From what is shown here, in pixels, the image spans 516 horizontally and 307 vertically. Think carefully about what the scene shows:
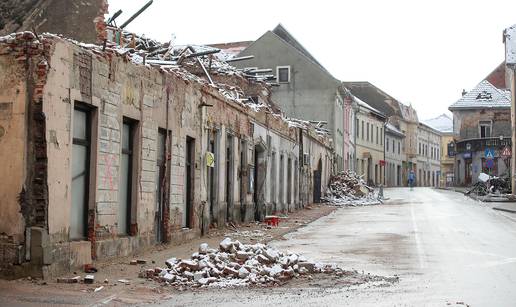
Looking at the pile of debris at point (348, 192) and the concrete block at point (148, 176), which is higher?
the concrete block at point (148, 176)

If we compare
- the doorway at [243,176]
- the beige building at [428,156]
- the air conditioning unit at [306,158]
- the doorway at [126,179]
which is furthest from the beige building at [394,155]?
the doorway at [126,179]

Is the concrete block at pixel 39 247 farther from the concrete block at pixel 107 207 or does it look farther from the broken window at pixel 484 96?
the broken window at pixel 484 96

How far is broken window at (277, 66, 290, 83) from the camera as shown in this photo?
49406 millimetres

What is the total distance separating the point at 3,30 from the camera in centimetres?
1368

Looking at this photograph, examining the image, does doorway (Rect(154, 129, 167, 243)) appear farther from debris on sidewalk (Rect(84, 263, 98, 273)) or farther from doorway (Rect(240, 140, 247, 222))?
doorway (Rect(240, 140, 247, 222))

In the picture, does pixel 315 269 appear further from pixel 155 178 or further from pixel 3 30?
pixel 3 30

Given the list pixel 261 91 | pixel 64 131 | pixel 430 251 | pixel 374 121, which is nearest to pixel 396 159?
pixel 374 121

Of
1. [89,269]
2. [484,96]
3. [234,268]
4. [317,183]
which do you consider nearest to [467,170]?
[484,96]

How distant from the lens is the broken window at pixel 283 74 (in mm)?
49406

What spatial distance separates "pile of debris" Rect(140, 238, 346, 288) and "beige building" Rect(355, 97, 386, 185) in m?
55.0

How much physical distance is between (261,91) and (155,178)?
71.6 feet

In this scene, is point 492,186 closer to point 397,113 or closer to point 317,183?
point 317,183

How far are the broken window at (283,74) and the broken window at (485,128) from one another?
90.2ft

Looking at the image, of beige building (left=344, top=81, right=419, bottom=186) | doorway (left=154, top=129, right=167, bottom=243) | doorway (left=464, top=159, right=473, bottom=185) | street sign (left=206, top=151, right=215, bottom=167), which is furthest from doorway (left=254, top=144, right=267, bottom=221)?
beige building (left=344, top=81, right=419, bottom=186)
